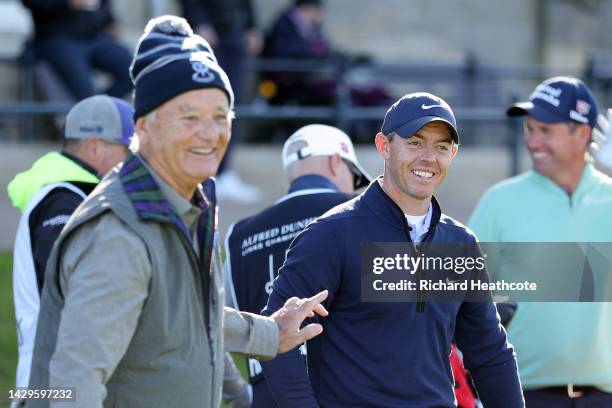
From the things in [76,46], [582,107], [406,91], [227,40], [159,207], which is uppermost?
[406,91]

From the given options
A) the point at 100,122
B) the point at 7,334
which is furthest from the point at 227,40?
the point at 100,122

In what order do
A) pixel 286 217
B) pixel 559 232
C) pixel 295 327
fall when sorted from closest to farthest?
pixel 295 327, pixel 286 217, pixel 559 232

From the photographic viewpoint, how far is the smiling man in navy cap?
468 cm

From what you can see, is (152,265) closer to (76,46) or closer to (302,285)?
(302,285)

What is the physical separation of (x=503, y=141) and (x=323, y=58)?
3.03 m

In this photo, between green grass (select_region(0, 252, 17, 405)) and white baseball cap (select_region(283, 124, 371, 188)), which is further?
green grass (select_region(0, 252, 17, 405))

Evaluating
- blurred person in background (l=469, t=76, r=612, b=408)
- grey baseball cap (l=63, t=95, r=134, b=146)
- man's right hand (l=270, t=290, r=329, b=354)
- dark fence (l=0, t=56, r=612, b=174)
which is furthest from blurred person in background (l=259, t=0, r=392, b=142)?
man's right hand (l=270, t=290, r=329, b=354)

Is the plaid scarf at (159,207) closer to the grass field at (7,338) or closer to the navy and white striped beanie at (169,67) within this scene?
the navy and white striped beanie at (169,67)

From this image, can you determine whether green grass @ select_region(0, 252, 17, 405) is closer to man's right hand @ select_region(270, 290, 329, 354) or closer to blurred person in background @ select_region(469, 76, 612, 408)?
blurred person in background @ select_region(469, 76, 612, 408)

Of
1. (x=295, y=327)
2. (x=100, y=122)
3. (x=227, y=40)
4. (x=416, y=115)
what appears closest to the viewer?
(x=295, y=327)

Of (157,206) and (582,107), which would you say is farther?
(582,107)

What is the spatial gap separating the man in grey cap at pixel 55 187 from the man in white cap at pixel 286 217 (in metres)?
0.69

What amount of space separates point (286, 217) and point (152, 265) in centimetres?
231

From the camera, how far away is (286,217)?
19.2 ft
